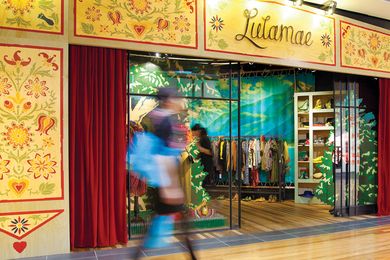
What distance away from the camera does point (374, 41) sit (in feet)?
21.3

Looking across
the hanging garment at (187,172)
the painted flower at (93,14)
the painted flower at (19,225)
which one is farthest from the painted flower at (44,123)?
the hanging garment at (187,172)

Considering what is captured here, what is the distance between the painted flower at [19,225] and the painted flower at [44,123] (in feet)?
3.17

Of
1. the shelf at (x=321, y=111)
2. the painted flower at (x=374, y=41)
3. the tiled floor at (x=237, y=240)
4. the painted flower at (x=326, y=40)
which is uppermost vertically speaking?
the painted flower at (x=374, y=41)

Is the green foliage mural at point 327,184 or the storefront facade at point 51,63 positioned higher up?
the storefront facade at point 51,63

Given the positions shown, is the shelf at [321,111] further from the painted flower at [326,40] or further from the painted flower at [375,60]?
the painted flower at [326,40]

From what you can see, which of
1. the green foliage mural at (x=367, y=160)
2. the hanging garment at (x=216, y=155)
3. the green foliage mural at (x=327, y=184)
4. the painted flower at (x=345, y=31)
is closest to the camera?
the painted flower at (x=345, y=31)

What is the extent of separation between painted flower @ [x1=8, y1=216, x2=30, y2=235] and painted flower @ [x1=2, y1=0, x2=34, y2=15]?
2.23 metres

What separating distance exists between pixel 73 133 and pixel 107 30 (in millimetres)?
1305

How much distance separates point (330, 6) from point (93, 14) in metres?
3.69

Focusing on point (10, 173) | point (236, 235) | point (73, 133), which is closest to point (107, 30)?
point (73, 133)

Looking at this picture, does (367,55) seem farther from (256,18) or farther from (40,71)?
(40,71)

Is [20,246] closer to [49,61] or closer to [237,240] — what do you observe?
[49,61]

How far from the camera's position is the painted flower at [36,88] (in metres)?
3.95

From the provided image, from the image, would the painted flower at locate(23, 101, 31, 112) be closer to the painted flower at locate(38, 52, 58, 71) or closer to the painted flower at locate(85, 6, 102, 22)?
the painted flower at locate(38, 52, 58, 71)
